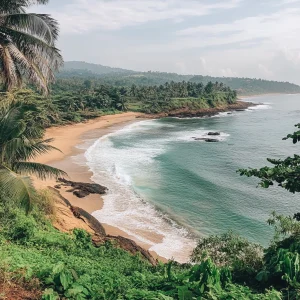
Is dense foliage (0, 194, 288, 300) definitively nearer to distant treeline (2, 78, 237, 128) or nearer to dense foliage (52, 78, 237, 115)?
distant treeline (2, 78, 237, 128)

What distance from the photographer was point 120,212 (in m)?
21.6

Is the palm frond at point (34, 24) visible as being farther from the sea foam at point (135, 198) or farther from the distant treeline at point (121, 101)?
the distant treeline at point (121, 101)

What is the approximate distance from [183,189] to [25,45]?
61.0 feet

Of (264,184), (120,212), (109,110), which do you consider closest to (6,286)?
(264,184)

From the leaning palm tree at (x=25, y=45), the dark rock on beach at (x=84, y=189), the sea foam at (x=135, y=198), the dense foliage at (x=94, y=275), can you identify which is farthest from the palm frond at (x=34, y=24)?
the dark rock on beach at (x=84, y=189)

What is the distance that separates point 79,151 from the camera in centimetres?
4031

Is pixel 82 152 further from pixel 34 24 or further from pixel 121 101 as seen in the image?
pixel 121 101

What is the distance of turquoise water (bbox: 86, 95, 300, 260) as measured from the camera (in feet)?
66.7

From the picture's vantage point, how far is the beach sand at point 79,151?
2238 centimetres

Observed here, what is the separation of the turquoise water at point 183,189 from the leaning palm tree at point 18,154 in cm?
924

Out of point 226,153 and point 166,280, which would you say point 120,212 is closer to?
point 166,280

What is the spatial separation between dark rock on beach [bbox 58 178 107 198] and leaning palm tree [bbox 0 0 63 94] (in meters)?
13.2

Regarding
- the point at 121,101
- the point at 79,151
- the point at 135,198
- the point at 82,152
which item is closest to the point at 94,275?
the point at 135,198

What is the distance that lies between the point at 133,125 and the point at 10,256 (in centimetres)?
5906
